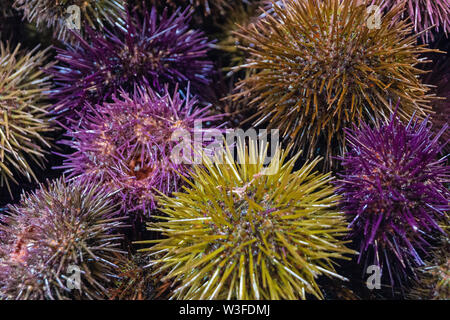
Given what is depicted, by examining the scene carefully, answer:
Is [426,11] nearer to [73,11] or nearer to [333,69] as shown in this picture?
[333,69]

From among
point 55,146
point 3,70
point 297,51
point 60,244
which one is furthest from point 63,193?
point 297,51

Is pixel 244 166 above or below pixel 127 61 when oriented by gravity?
below

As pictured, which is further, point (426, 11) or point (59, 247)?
point (426, 11)

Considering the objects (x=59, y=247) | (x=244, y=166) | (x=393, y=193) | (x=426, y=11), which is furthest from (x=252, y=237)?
(x=426, y=11)

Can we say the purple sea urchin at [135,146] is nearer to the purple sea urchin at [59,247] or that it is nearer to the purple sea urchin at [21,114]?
the purple sea urchin at [59,247]

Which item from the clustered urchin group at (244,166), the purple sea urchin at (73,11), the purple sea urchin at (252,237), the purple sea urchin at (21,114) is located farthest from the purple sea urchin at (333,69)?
the purple sea urchin at (21,114)
